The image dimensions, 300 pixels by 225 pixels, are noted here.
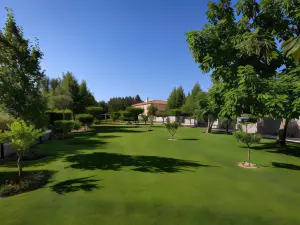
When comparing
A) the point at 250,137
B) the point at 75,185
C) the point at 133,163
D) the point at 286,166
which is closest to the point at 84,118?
the point at 133,163

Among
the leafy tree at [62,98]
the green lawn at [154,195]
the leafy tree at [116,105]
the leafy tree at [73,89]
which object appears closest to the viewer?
the green lawn at [154,195]

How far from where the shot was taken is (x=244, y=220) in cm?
422

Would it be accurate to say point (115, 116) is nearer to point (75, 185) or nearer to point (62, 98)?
point (62, 98)

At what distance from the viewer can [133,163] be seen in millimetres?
9086

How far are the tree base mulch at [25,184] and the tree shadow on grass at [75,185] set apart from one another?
0.66 m

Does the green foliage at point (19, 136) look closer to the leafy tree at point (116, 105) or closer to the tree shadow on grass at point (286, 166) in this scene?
the tree shadow on grass at point (286, 166)

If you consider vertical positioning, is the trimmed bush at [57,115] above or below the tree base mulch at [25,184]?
above

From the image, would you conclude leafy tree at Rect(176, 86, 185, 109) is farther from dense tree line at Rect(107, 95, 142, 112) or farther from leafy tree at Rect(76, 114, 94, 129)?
leafy tree at Rect(76, 114, 94, 129)

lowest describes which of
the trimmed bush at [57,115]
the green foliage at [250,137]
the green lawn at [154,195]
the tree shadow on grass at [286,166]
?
the tree shadow on grass at [286,166]

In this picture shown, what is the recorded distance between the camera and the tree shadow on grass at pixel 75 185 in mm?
5797

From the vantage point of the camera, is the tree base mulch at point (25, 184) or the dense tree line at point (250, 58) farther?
the dense tree line at point (250, 58)

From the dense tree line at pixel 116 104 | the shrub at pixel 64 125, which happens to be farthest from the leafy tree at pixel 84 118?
the dense tree line at pixel 116 104

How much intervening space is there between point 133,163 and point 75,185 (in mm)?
3366

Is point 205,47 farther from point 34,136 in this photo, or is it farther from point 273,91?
point 34,136
